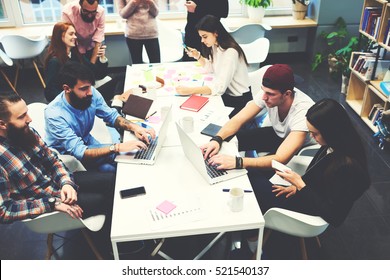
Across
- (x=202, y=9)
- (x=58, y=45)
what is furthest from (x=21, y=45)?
(x=202, y=9)

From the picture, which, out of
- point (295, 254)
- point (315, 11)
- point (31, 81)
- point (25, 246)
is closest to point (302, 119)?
point (295, 254)

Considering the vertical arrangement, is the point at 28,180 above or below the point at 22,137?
below

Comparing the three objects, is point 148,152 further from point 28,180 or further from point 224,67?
point 224,67

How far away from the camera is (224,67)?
3.34 meters

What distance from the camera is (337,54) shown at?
5453 mm

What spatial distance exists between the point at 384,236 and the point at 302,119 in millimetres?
1130

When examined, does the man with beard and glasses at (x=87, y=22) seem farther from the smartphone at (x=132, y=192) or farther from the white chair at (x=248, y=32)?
the smartphone at (x=132, y=192)

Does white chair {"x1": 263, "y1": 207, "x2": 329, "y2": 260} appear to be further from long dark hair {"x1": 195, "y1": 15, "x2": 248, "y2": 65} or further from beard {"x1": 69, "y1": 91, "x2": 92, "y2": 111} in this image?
long dark hair {"x1": 195, "y1": 15, "x2": 248, "y2": 65}

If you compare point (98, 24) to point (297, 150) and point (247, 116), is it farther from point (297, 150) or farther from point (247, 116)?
point (297, 150)

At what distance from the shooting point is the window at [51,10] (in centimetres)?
567

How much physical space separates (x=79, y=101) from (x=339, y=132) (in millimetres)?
1709

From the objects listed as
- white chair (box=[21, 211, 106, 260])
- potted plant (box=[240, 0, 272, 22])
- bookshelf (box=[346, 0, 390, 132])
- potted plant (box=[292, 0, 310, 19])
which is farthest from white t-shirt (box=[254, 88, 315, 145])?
potted plant (box=[292, 0, 310, 19])

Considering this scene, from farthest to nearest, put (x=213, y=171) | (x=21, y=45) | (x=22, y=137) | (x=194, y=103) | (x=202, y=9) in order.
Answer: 1. (x=21, y=45)
2. (x=202, y=9)
3. (x=194, y=103)
4. (x=213, y=171)
5. (x=22, y=137)

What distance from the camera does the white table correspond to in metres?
1.99
